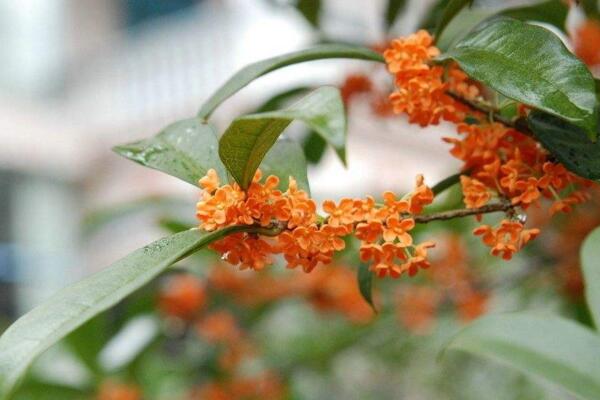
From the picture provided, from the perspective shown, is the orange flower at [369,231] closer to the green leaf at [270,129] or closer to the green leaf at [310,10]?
the green leaf at [270,129]

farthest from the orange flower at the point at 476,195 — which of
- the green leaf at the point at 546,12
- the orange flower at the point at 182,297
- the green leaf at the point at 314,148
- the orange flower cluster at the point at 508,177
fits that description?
the orange flower at the point at 182,297

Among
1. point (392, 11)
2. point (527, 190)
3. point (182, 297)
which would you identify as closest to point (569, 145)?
point (527, 190)

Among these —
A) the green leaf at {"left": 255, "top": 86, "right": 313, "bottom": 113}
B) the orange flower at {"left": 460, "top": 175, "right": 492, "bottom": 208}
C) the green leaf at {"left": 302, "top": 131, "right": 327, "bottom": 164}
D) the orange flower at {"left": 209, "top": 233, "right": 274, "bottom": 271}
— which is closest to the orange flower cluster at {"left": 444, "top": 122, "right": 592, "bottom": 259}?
the orange flower at {"left": 460, "top": 175, "right": 492, "bottom": 208}

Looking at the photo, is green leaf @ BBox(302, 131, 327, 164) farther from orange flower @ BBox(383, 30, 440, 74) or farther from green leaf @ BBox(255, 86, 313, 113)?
orange flower @ BBox(383, 30, 440, 74)

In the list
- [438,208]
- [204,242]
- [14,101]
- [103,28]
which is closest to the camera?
[204,242]

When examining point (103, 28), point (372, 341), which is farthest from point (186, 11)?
point (372, 341)

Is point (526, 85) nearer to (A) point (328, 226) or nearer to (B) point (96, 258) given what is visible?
(A) point (328, 226)

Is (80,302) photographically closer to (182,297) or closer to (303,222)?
(303,222)
